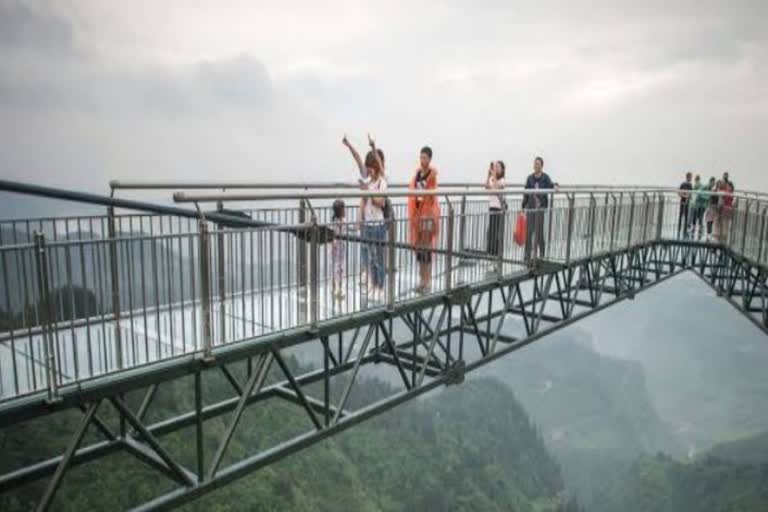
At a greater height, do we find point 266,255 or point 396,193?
point 396,193

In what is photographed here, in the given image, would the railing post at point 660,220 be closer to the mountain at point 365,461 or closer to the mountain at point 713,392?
the mountain at point 365,461

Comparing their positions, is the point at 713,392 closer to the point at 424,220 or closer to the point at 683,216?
the point at 683,216

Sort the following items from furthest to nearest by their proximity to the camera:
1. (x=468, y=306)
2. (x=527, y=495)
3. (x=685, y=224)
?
1. (x=527, y=495)
2. (x=685, y=224)
3. (x=468, y=306)

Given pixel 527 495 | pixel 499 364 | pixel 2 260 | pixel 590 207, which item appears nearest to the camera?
pixel 2 260

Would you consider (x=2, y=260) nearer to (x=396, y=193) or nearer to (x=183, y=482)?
(x=183, y=482)

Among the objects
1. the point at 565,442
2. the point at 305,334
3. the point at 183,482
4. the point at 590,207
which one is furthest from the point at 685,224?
the point at 565,442

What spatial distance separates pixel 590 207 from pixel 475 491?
235 ft

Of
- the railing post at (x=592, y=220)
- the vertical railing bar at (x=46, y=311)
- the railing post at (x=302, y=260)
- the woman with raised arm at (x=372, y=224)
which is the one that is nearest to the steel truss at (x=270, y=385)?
the vertical railing bar at (x=46, y=311)

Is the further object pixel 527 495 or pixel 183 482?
pixel 527 495

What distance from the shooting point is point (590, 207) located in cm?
1112

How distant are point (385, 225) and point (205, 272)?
2.81m

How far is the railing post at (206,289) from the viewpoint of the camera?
16.2 ft

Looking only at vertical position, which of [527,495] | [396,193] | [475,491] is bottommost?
[527,495]

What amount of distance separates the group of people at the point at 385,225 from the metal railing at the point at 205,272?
0.04 m
